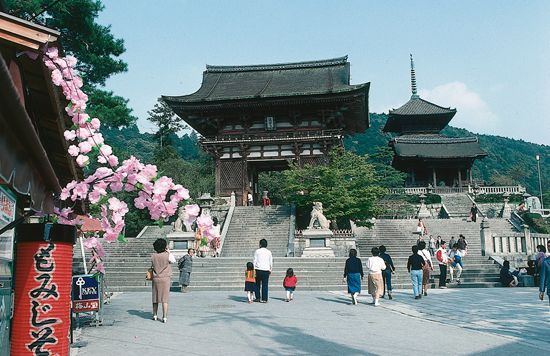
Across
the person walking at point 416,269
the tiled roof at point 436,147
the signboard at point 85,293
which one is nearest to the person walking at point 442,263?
the person walking at point 416,269

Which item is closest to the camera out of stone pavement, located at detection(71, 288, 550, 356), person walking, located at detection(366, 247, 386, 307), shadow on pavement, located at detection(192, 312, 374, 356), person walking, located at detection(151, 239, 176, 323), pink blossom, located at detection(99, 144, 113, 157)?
pink blossom, located at detection(99, 144, 113, 157)

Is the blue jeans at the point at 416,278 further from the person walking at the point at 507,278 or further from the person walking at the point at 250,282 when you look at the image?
the person walking at the point at 507,278

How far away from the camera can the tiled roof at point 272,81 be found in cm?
2917

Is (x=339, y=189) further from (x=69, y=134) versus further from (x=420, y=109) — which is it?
(x=420, y=109)

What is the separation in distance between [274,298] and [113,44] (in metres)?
16.4

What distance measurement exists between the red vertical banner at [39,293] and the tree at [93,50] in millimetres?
17854

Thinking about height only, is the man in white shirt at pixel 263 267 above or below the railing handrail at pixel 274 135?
below

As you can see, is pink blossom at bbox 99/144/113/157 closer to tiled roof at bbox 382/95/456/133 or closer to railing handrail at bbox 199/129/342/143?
railing handrail at bbox 199/129/342/143

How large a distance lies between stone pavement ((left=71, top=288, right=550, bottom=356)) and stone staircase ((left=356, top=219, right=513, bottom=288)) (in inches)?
164

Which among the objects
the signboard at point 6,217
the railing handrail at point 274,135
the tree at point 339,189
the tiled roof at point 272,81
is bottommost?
the signboard at point 6,217

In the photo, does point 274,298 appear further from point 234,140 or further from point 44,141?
point 234,140

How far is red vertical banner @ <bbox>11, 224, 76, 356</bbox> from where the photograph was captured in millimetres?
4133

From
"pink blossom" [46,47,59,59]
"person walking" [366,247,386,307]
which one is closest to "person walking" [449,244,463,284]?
"person walking" [366,247,386,307]

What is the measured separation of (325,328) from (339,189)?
1541 centimetres
